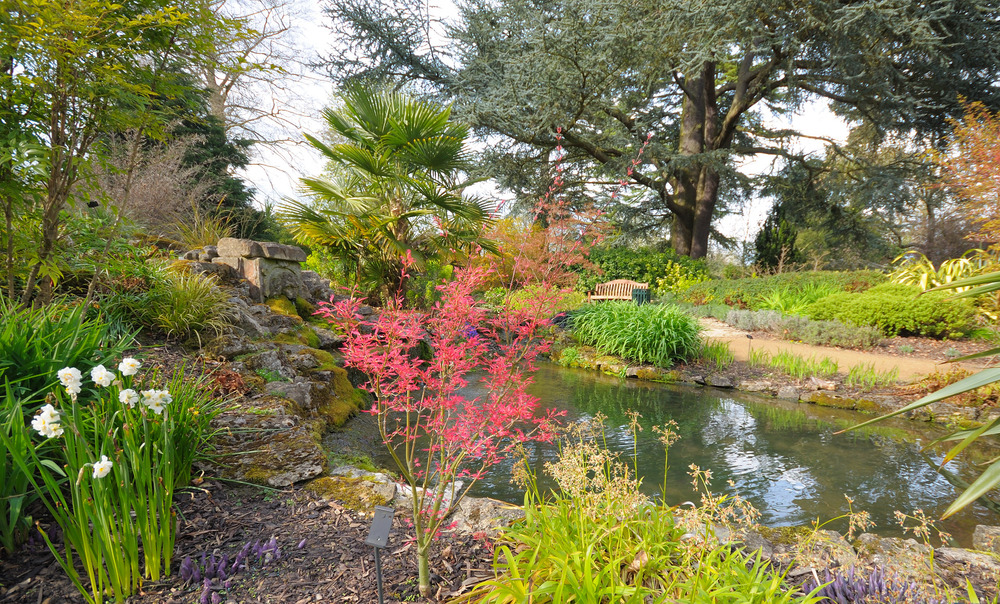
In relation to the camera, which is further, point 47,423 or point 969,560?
point 969,560

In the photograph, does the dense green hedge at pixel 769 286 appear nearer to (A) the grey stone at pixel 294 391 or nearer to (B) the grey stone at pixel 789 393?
(B) the grey stone at pixel 789 393

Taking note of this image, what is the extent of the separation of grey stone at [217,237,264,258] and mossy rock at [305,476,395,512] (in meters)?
3.81

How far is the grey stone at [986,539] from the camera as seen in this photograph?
7.32 ft

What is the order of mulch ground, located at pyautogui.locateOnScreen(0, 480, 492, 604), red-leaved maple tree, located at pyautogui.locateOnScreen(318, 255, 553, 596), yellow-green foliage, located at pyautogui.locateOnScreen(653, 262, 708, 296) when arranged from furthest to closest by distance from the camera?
yellow-green foliage, located at pyautogui.locateOnScreen(653, 262, 708, 296) → red-leaved maple tree, located at pyautogui.locateOnScreen(318, 255, 553, 596) → mulch ground, located at pyautogui.locateOnScreen(0, 480, 492, 604)

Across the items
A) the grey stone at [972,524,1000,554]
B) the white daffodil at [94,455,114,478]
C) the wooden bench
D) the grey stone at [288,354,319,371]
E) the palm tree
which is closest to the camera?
the white daffodil at [94,455,114,478]

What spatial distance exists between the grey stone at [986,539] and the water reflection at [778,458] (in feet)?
0.39

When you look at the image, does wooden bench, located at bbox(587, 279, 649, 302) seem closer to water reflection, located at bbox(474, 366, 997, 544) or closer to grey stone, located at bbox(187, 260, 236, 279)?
water reflection, located at bbox(474, 366, 997, 544)

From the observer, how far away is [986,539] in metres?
2.30

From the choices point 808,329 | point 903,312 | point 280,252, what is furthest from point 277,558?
point 903,312

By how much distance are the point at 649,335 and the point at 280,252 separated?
17.8ft

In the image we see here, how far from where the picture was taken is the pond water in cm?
282

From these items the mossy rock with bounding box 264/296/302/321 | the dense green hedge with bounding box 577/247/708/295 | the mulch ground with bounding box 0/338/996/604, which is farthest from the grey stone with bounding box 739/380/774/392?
the dense green hedge with bounding box 577/247/708/295

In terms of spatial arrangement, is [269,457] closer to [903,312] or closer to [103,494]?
[103,494]

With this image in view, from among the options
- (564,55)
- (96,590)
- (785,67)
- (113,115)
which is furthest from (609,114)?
(96,590)
